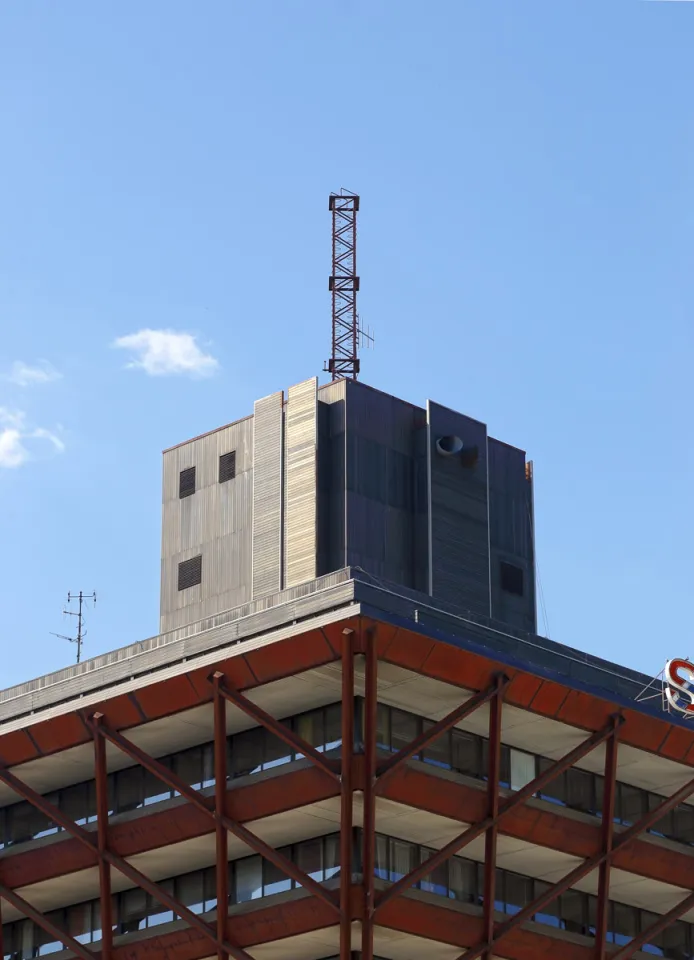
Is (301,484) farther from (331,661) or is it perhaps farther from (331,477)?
(331,661)

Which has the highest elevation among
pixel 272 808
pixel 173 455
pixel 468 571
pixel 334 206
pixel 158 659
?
pixel 334 206

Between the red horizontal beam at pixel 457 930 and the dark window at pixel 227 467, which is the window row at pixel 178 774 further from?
the dark window at pixel 227 467

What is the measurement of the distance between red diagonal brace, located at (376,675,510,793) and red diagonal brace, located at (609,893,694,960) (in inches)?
580

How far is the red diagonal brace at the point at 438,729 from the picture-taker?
7644 cm

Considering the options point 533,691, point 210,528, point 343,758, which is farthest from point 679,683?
point 210,528

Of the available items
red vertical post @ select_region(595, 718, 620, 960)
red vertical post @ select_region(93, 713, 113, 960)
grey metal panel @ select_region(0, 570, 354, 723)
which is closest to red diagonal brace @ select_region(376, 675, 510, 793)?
grey metal panel @ select_region(0, 570, 354, 723)

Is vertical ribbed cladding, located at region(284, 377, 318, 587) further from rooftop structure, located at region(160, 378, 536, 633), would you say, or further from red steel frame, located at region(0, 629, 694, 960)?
red steel frame, located at region(0, 629, 694, 960)

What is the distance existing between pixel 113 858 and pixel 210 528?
20650 mm

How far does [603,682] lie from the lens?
86.6 m

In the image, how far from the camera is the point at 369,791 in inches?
2972

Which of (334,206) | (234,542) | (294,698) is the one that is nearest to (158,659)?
(294,698)

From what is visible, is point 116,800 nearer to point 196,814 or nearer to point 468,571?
point 196,814

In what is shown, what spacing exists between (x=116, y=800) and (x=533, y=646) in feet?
64.2

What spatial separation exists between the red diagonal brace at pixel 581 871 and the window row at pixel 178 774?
33.6 feet
